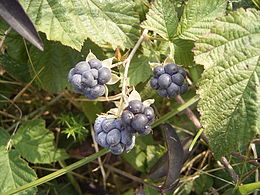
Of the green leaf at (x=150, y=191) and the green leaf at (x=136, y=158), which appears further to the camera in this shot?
the green leaf at (x=136, y=158)

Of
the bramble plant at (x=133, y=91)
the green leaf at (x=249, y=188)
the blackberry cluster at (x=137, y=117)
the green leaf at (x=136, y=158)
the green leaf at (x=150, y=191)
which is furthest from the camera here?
the green leaf at (x=136, y=158)

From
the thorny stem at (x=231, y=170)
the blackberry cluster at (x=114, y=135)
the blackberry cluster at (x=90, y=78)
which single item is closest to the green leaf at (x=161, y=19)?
the blackberry cluster at (x=90, y=78)

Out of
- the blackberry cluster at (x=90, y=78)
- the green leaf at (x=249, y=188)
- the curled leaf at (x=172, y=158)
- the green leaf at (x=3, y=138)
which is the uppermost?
the blackberry cluster at (x=90, y=78)

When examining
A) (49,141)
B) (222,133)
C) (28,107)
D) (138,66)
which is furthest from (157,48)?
(28,107)

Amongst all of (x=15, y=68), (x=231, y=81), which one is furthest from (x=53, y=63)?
(x=231, y=81)

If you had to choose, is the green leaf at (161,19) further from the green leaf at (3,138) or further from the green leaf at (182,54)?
the green leaf at (3,138)

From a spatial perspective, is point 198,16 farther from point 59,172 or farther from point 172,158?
point 59,172
